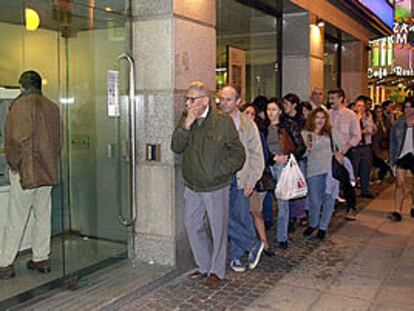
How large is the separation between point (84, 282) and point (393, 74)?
1506 cm

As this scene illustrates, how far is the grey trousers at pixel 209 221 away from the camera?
5066 mm

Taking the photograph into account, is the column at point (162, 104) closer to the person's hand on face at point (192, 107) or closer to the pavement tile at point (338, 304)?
the person's hand on face at point (192, 107)

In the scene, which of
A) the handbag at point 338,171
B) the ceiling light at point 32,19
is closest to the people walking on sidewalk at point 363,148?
the handbag at point 338,171

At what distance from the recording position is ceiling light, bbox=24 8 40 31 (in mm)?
5082

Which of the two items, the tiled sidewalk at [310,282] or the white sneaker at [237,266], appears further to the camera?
the white sneaker at [237,266]

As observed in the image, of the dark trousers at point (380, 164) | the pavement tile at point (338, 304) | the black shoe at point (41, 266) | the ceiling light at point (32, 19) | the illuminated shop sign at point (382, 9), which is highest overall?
the illuminated shop sign at point (382, 9)

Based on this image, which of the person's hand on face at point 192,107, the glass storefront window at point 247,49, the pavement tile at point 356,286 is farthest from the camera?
the glass storefront window at point 247,49

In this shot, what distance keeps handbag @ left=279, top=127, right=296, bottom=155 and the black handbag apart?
0.38 m

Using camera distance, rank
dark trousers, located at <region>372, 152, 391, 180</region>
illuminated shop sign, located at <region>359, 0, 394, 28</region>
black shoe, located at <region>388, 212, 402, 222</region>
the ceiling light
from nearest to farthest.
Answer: the ceiling light
black shoe, located at <region>388, 212, 402, 222</region>
dark trousers, located at <region>372, 152, 391, 180</region>
illuminated shop sign, located at <region>359, 0, 394, 28</region>

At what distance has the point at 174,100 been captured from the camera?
526 cm

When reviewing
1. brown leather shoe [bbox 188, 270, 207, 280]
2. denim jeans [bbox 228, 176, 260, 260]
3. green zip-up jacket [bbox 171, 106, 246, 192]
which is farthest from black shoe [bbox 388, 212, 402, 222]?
green zip-up jacket [bbox 171, 106, 246, 192]

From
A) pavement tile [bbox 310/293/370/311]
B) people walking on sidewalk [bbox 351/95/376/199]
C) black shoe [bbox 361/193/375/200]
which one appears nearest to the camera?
pavement tile [bbox 310/293/370/311]

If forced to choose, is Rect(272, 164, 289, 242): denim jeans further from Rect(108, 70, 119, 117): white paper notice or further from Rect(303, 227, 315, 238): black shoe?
Rect(108, 70, 119, 117): white paper notice

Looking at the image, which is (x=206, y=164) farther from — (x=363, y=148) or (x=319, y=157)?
(x=363, y=148)
